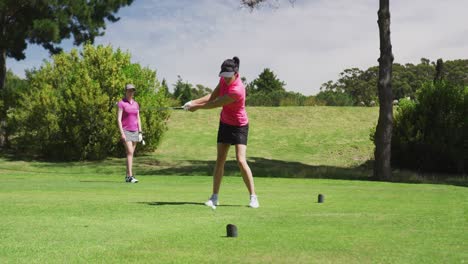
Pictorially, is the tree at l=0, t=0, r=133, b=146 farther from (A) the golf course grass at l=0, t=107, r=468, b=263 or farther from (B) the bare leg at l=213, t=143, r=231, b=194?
(B) the bare leg at l=213, t=143, r=231, b=194

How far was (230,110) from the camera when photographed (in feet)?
28.1

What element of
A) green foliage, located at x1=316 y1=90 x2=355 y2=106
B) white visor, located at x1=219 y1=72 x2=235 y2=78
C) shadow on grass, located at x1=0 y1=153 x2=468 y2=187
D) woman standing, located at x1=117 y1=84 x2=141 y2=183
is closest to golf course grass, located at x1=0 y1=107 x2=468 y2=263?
white visor, located at x1=219 y1=72 x2=235 y2=78

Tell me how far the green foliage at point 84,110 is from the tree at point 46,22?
1815 millimetres

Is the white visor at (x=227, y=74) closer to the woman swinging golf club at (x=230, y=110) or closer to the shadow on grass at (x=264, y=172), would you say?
the woman swinging golf club at (x=230, y=110)

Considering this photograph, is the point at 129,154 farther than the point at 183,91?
No

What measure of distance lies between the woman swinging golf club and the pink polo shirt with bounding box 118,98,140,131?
5.68 m

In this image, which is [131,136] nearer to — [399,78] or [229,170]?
[229,170]

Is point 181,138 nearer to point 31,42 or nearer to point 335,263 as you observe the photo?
point 31,42

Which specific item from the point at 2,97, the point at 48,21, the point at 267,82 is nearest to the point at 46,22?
the point at 48,21

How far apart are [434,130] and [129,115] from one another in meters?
14.4

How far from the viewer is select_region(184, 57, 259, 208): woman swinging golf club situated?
27.4 feet

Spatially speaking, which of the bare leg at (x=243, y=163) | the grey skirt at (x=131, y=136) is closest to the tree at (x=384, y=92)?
the grey skirt at (x=131, y=136)

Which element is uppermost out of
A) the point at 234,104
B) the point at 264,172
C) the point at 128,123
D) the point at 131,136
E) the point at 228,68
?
the point at 228,68

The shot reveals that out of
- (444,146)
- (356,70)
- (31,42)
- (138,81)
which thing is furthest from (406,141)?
(356,70)
